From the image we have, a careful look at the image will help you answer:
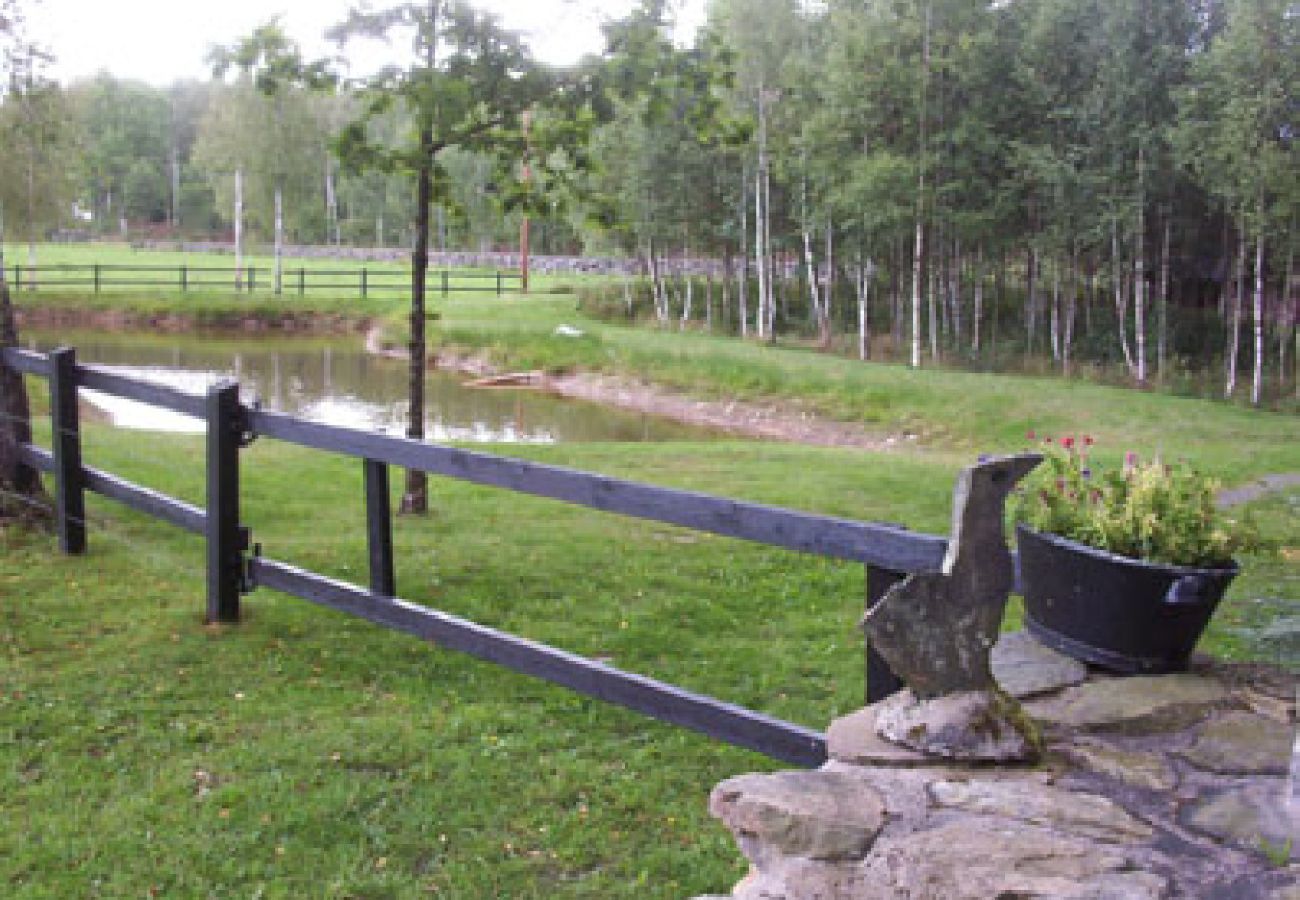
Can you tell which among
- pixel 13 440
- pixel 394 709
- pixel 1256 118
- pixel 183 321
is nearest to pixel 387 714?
pixel 394 709

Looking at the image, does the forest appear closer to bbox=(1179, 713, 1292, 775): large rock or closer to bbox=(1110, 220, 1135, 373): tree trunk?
bbox=(1110, 220, 1135, 373): tree trunk

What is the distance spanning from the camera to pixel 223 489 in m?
5.35

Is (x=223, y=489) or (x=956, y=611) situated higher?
(x=956, y=611)

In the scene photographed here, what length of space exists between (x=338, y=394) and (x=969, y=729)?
18.5 m

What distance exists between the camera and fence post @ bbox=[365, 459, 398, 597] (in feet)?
15.9

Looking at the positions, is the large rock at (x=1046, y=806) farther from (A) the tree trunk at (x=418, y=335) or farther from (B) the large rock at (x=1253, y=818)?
(A) the tree trunk at (x=418, y=335)

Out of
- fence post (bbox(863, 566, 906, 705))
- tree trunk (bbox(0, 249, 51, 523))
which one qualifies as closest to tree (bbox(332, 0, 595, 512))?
tree trunk (bbox(0, 249, 51, 523))

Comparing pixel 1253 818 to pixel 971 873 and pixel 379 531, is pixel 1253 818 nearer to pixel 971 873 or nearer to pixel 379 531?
pixel 971 873

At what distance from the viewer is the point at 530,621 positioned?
5.93m

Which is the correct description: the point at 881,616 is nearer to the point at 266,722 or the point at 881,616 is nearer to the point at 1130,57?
the point at 266,722

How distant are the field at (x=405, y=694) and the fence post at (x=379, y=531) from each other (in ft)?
1.56

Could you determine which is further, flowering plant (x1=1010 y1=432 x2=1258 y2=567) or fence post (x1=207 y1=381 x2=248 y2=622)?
fence post (x1=207 y1=381 x2=248 y2=622)

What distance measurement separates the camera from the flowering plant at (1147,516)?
2.91m

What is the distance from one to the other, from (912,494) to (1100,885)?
7.91 meters
